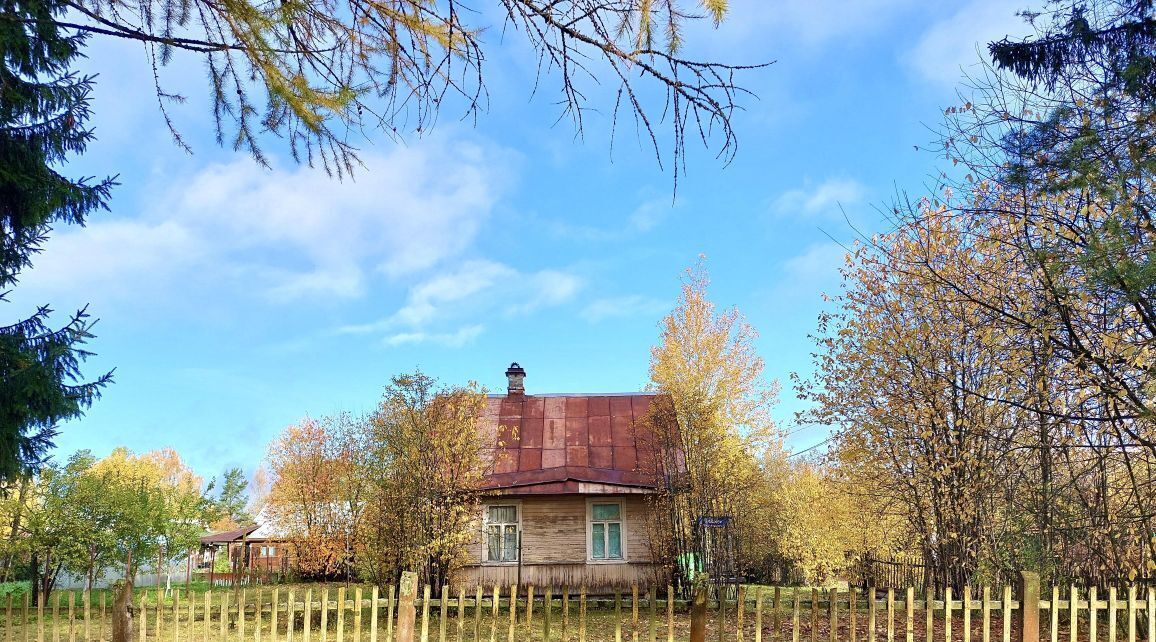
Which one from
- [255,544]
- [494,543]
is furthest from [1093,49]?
[255,544]

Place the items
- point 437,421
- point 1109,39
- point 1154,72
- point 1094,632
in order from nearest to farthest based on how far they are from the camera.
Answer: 1. point 1154,72
2. point 1109,39
3. point 1094,632
4. point 437,421

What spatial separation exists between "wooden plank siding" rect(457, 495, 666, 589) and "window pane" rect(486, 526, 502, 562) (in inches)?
7.0

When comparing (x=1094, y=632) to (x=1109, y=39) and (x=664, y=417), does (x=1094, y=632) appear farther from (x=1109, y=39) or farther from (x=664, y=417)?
(x=664, y=417)

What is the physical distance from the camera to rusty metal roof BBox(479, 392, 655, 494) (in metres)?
17.9

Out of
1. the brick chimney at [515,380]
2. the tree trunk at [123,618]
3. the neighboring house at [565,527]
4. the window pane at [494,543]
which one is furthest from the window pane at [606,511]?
the tree trunk at [123,618]

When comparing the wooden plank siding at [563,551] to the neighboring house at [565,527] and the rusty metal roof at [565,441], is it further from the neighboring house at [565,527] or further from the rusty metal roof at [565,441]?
the rusty metal roof at [565,441]

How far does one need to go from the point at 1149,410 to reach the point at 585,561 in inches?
493

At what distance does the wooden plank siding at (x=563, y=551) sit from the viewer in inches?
704

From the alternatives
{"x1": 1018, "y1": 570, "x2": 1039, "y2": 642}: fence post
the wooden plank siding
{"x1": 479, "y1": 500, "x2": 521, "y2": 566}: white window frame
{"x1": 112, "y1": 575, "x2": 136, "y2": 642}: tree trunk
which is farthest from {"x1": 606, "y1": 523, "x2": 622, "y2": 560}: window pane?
{"x1": 112, "y1": 575, "x2": 136, "y2": 642}: tree trunk

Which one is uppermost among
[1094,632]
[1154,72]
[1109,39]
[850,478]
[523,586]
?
[1109,39]

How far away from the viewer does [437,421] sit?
16.5 m

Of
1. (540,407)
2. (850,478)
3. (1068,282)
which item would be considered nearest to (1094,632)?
(1068,282)

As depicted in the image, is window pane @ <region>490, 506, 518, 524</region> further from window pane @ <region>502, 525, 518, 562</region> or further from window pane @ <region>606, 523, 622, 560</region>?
window pane @ <region>606, 523, 622, 560</region>

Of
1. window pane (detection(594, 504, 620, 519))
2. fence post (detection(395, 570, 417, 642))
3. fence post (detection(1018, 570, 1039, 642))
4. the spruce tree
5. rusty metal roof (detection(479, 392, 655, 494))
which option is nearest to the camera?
fence post (detection(395, 570, 417, 642))
